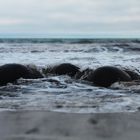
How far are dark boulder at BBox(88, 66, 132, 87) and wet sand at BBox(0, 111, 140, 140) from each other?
314cm

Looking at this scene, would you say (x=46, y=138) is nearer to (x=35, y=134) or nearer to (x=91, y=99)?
(x=35, y=134)

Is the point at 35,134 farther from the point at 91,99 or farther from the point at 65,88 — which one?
the point at 65,88

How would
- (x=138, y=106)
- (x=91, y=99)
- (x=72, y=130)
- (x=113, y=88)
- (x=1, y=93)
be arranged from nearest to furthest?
(x=72, y=130), (x=138, y=106), (x=91, y=99), (x=1, y=93), (x=113, y=88)

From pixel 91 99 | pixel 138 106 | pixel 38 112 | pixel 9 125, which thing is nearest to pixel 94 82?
pixel 91 99

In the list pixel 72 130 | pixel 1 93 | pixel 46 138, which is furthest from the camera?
pixel 1 93

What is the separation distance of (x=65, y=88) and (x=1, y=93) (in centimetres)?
127

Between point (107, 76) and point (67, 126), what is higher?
point (67, 126)

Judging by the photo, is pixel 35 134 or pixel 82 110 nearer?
pixel 35 134

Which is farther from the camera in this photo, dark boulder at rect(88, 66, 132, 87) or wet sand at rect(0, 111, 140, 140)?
dark boulder at rect(88, 66, 132, 87)

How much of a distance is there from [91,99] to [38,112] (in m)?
1.32

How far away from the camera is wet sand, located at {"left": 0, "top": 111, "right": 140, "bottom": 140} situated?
370 centimetres

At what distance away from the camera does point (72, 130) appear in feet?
12.8

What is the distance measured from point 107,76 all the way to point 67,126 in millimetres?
3841

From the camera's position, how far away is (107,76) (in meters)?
7.80
